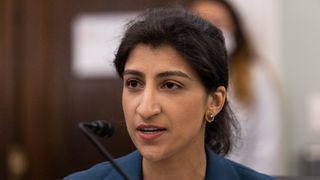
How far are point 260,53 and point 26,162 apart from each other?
1.30 metres

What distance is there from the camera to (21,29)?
321 cm

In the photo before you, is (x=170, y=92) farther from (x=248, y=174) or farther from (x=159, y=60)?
(x=248, y=174)

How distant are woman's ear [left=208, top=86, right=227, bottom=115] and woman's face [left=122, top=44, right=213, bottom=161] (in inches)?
1.9

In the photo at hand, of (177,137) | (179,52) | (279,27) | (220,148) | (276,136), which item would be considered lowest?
(276,136)

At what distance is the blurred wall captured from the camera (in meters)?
2.98

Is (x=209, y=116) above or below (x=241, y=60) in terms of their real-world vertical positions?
above

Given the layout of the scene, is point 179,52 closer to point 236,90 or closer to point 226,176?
point 226,176

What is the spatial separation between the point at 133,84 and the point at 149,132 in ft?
0.38

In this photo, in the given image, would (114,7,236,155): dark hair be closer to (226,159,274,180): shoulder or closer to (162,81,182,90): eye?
(162,81,182,90): eye

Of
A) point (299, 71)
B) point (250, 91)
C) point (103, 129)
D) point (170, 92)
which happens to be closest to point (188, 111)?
point (170, 92)

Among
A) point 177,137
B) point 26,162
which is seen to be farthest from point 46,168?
point 177,137

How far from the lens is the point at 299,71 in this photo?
299 centimetres

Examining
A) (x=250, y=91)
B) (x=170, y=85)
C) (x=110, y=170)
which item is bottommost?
(x=250, y=91)

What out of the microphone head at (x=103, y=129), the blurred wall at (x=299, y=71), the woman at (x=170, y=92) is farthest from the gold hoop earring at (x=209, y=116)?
the blurred wall at (x=299, y=71)
